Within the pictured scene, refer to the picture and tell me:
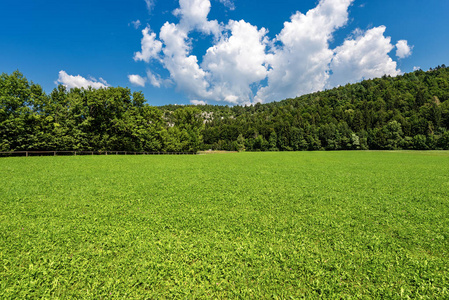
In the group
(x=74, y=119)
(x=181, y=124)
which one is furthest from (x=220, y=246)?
(x=181, y=124)

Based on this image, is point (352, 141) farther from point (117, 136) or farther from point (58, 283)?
point (58, 283)

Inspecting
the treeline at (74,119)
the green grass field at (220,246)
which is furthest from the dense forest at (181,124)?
the green grass field at (220,246)

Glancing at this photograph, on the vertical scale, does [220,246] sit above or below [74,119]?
below

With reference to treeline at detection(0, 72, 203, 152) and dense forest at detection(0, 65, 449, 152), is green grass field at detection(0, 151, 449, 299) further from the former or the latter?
dense forest at detection(0, 65, 449, 152)

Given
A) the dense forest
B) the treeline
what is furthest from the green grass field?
the dense forest

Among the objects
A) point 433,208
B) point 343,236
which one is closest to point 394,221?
point 343,236

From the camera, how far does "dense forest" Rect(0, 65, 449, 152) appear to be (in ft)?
105

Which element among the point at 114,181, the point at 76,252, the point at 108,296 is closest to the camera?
the point at 108,296

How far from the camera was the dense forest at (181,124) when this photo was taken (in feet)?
105

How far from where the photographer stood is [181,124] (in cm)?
6631

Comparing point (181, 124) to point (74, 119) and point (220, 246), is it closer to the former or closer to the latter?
point (74, 119)

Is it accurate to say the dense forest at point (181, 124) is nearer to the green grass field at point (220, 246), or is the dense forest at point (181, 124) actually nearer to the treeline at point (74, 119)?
the treeline at point (74, 119)

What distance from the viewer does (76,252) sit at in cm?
500

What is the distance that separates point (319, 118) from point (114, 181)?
138069mm
